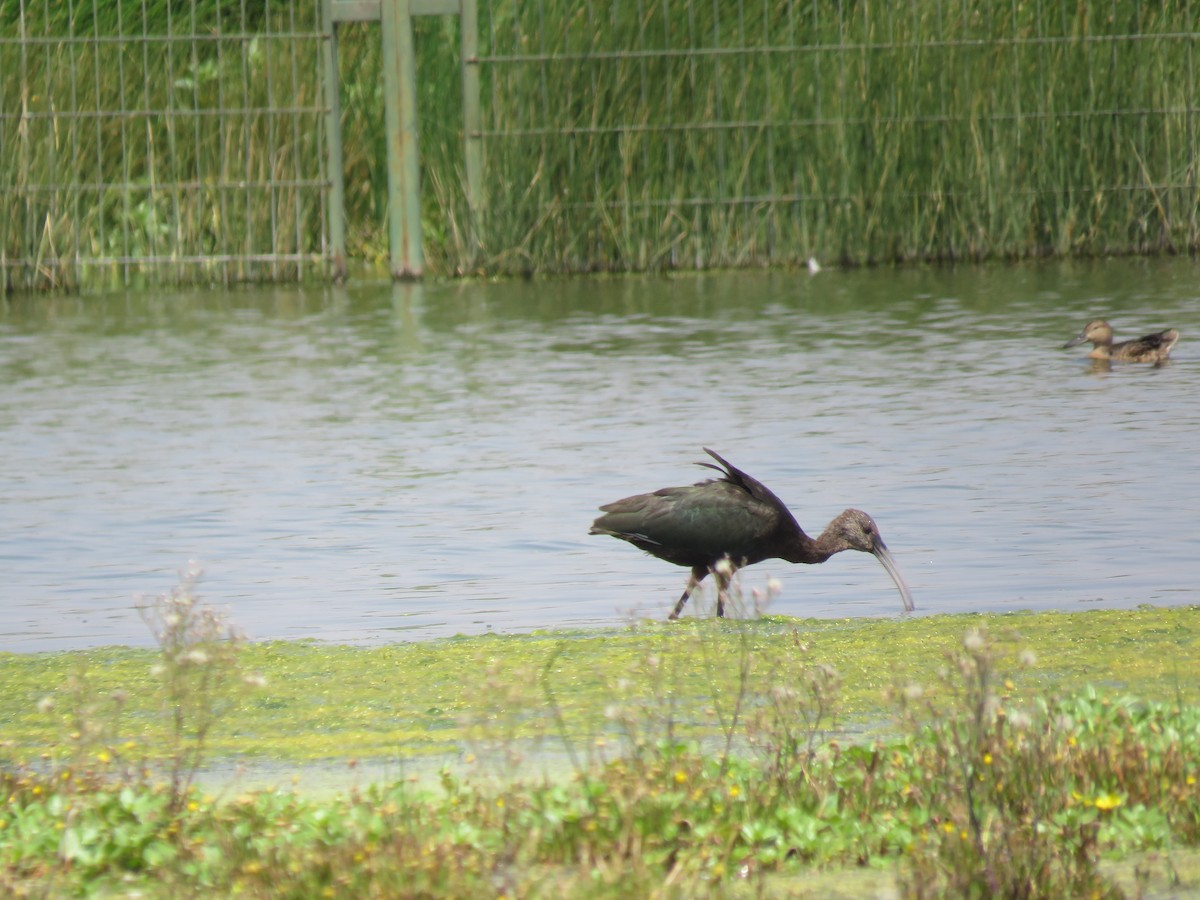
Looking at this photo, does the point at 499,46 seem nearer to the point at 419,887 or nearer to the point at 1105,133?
the point at 1105,133

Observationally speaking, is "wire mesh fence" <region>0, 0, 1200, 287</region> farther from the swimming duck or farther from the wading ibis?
the wading ibis

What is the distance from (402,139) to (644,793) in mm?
12728

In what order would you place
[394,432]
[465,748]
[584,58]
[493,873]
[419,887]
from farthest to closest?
[584,58] < [394,432] < [465,748] < [493,873] < [419,887]

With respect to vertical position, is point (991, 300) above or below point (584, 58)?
below

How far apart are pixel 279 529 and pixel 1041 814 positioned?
4.67 m

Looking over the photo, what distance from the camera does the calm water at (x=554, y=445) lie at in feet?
24.5

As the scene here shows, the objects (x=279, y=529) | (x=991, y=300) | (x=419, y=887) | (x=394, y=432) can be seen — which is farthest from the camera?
(x=991, y=300)

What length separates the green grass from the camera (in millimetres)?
3979

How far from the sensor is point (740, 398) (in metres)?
11.3

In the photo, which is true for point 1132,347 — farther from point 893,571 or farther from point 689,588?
point 689,588

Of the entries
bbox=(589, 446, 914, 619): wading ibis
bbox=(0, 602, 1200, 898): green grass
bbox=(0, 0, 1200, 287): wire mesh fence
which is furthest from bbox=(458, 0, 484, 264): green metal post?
bbox=(0, 602, 1200, 898): green grass

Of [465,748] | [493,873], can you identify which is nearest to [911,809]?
[493,873]

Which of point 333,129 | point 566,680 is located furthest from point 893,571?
point 333,129

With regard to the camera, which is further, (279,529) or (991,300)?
(991,300)
